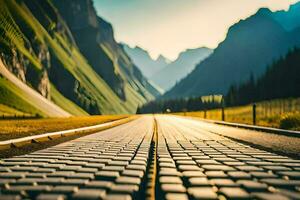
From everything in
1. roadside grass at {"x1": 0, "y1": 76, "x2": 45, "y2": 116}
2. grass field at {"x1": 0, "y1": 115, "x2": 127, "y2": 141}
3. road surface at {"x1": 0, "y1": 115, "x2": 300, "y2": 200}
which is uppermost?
roadside grass at {"x1": 0, "y1": 76, "x2": 45, "y2": 116}

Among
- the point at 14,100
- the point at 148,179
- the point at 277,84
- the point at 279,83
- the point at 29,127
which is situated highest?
the point at 279,83

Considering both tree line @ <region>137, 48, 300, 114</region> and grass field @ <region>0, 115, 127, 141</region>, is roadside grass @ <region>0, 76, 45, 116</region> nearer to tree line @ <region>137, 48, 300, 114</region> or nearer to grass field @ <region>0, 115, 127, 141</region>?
tree line @ <region>137, 48, 300, 114</region>

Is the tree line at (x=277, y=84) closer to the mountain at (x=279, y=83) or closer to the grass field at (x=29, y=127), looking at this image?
the mountain at (x=279, y=83)

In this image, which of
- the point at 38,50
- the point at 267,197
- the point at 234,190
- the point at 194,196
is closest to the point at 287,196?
the point at 267,197

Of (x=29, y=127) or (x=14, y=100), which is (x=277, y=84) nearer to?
(x=14, y=100)

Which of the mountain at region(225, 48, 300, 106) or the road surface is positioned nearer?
the road surface

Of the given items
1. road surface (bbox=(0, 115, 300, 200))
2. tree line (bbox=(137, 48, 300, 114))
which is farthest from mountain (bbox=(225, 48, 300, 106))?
road surface (bbox=(0, 115, 300, 200))

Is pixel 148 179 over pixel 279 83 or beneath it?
beneath

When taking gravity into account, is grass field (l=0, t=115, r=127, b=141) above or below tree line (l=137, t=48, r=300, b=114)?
below

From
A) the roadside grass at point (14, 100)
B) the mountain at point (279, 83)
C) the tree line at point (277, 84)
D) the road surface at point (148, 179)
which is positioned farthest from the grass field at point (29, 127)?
the mountain at point (279, 83)

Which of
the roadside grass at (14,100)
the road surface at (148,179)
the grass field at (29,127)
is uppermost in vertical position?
the roadside grass at (14,100)

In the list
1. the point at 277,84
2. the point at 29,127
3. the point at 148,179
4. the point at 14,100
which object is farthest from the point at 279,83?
the point at 148,179

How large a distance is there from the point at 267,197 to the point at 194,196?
0.93m

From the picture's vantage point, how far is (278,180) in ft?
19.1
